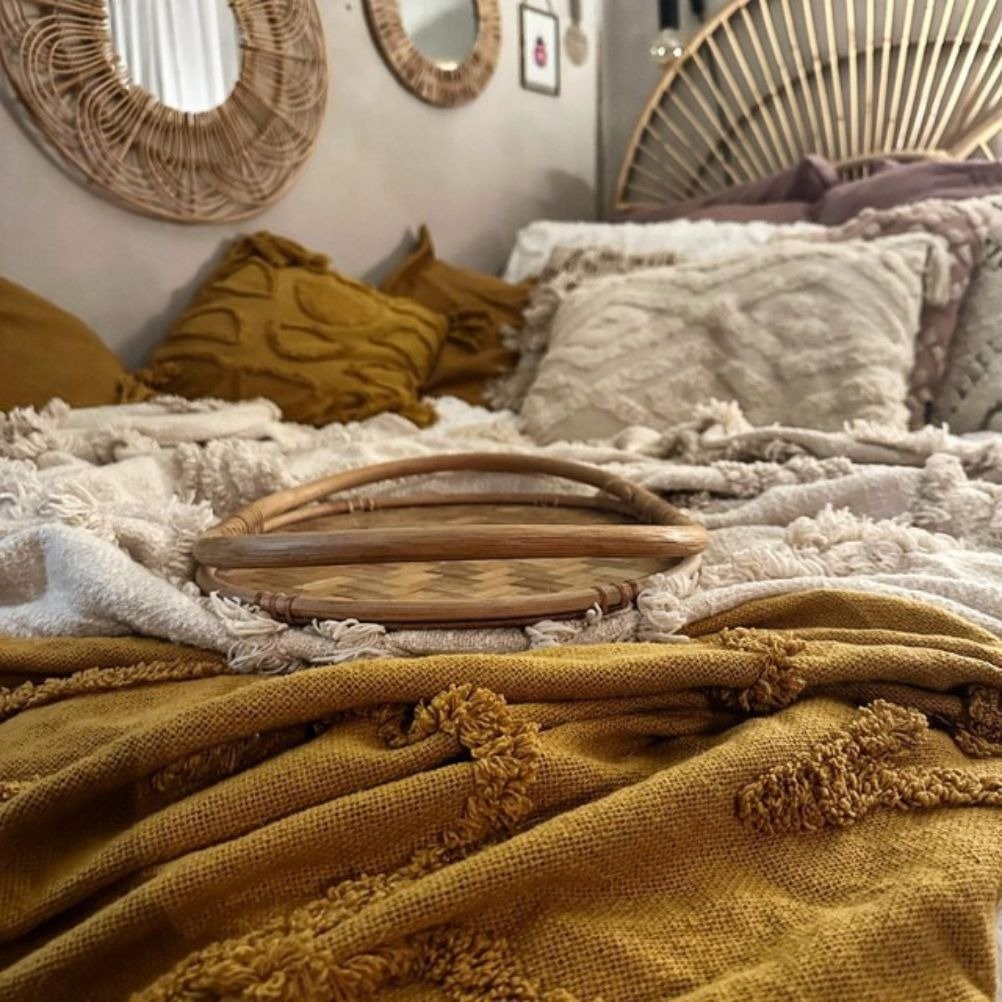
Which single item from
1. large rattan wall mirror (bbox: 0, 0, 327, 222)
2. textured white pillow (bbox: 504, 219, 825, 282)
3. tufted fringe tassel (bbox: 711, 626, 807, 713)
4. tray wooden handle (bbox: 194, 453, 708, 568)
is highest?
large rattan wall mirror (bbox: 0, 0, 327, 222)

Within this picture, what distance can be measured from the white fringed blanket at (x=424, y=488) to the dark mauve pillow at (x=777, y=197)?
2.37 feet

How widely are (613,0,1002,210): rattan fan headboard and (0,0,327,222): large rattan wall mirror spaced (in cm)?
86

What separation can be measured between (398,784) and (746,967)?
0.56 ft

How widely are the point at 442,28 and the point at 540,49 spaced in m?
0.34

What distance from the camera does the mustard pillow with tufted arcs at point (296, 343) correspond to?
1.36 m

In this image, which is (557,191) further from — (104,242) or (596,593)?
Answer: (596,593)

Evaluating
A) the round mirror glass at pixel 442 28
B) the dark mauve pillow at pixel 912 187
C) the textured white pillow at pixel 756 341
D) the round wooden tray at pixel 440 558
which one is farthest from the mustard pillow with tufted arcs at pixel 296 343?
the dark mauve pillow at pixel 912 187

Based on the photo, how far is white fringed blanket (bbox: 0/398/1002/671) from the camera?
60cm

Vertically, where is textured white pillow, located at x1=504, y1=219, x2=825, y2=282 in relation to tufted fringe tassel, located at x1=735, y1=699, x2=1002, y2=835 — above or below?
above

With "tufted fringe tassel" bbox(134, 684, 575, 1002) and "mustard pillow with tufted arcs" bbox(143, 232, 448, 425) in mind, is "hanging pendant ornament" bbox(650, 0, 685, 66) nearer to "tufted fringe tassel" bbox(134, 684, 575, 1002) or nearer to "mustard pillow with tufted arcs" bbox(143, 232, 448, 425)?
"mustard pillow with tufted arcs" bbox(143, 232, 448, 425)

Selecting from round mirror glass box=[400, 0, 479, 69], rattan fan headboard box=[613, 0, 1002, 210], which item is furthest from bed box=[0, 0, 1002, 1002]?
round mirror glass box=[400, 0, 479, 69]

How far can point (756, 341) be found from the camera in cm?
126

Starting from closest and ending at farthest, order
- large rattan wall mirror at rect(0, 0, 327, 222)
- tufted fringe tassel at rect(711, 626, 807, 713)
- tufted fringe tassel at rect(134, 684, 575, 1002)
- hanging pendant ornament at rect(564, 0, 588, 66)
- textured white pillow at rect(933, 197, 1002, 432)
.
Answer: tufted fringe tassel at rect(134, 684, 575, 1002), tufted fringe tassel at rect(711, 626, 807, 713), textured white pillow at rect(933, 197, 1002, 432), large rattan wall mirror at rect(0, 0, 327, 222), hanging pendant ornament at rect(564, 0, 588, 66)

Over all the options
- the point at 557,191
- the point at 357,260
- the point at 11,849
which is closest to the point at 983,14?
the point at 557,191
